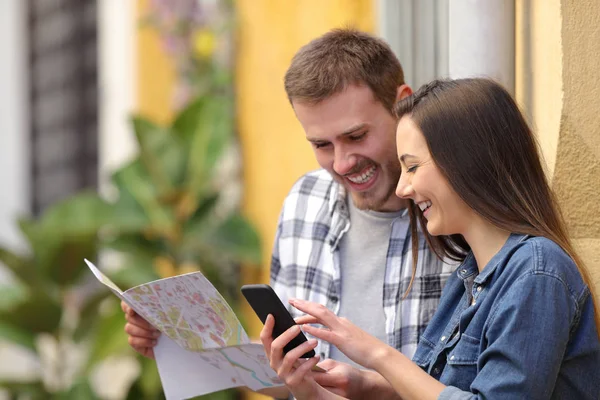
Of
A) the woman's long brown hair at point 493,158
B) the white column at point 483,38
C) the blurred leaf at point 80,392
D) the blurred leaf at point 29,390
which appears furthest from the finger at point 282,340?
the blurred leaf at point 29,390

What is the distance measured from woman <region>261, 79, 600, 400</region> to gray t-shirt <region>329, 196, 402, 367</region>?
0.37m

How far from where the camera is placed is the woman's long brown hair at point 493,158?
1804mm

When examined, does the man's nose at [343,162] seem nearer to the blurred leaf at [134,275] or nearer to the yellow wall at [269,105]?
the yellow wall at [269,105]

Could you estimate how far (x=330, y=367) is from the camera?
2.13 meters

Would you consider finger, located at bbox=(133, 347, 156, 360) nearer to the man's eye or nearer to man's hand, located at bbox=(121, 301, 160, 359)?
man's hand, located at bbox=(121, 301, 160, 359)

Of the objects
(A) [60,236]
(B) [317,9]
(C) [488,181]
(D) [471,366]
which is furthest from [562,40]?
(A) [60,236]

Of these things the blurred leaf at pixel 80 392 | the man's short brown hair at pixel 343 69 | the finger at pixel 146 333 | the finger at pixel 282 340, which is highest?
the man's short brown hair at pixel 343 69

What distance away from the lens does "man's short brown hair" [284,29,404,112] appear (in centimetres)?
231

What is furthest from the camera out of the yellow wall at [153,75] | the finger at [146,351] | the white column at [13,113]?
the white column at [13,113]

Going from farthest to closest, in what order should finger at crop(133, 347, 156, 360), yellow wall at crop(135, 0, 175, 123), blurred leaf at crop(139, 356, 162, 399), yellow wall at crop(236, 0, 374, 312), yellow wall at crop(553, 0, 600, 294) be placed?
1. yellow wall at crop(135, 0, 175, 123)
2. blurred leaf at crop(139, 356, 162, 399)
3. yellow wall at crop(236, 0, 374, 312)
4. finger at crop(133, 347, 156, 360)
5. yellow wall at crop(553, 0, 600, 294)

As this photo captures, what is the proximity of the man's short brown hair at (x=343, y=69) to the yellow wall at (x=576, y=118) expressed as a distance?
1.20 feet

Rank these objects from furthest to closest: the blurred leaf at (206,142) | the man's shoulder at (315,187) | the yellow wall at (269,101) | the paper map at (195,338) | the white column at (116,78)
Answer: the white column at (116,78) → the blurred leaf at (206,142) → the yellow wall at (269,101) → the man's shoulder at (315,187) → the paper map at (195,338)

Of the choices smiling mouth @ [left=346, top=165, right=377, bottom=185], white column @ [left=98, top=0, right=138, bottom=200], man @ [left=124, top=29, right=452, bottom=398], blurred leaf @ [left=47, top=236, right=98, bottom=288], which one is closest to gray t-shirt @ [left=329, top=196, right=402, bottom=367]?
man @ [left=124, top=29, right=452, bottom=398]

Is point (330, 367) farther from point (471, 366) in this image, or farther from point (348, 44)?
point (348, 44)
